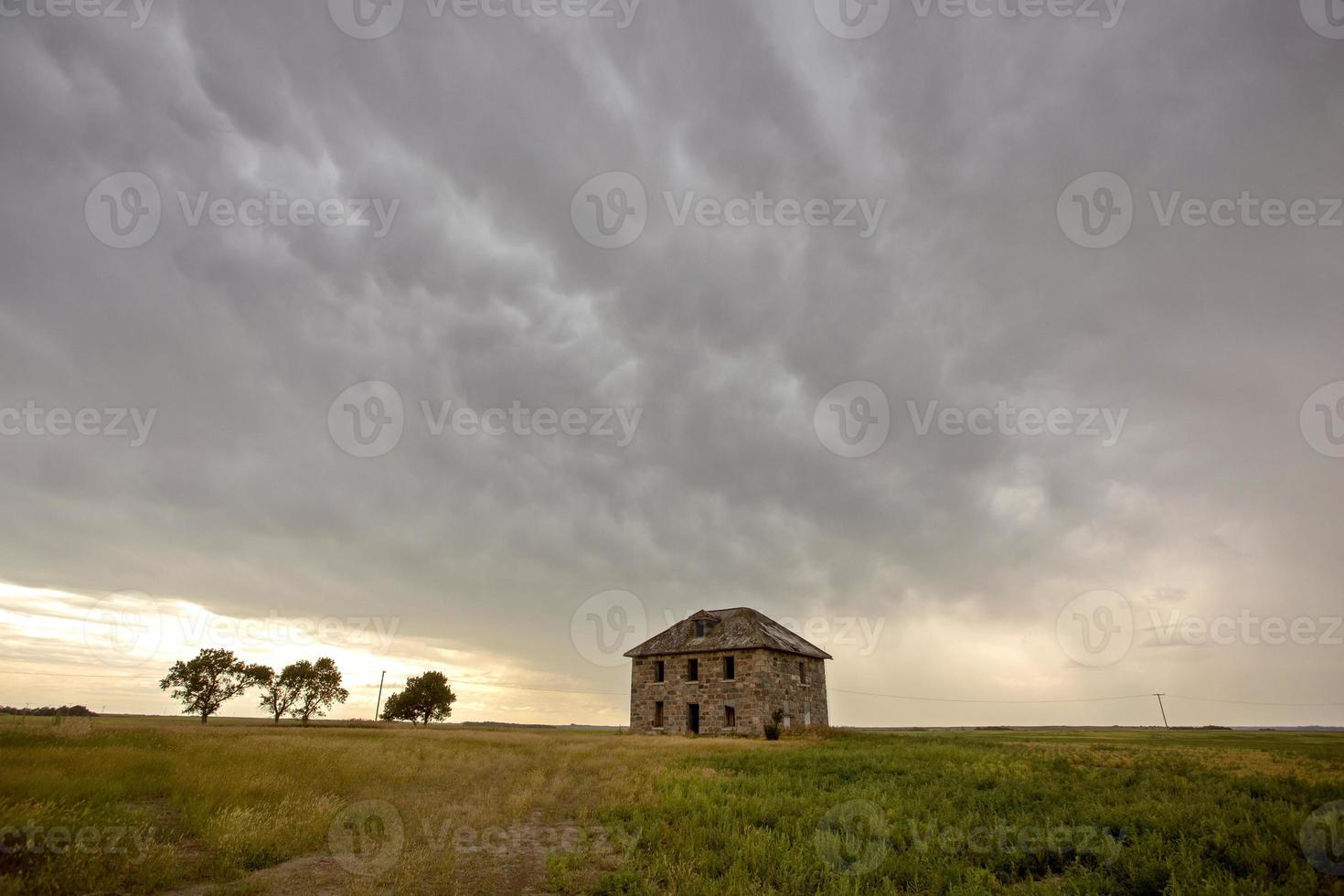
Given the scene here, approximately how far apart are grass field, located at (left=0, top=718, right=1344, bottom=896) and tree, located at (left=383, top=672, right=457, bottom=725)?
49.2 metres

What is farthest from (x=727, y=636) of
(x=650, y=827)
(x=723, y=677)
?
(x=650, y=827)

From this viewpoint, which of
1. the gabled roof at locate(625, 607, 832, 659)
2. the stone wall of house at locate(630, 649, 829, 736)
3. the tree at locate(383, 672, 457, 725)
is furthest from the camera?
the tree at locate(383, 672, 457, 725)

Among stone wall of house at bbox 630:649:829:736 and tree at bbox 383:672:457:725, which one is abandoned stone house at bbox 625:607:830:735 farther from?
tree at bbox 383:672:457:725

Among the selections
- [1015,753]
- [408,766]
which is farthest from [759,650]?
[408,766]

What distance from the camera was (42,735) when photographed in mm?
15375

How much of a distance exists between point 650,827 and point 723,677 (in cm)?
2802

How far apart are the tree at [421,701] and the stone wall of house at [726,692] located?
30588 mm

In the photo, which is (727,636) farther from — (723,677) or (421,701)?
(421,701)

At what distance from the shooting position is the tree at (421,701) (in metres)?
61.1

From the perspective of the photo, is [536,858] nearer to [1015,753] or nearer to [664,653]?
[1015,753]

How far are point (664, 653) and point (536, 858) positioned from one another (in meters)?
31.5

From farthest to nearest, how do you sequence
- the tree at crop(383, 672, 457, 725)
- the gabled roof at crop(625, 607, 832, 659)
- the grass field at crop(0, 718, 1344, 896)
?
the tree at crop(383, 672, 457, 725) < the gabled roof at crop(625, 607, 832, 659) < the grass field at crop(0, 718, 1344, 896)

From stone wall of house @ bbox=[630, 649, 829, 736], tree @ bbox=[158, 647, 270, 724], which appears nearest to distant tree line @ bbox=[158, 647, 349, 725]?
tree @ bbox=[158, 647, 270, 724]

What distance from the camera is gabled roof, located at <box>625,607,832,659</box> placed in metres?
37.0
